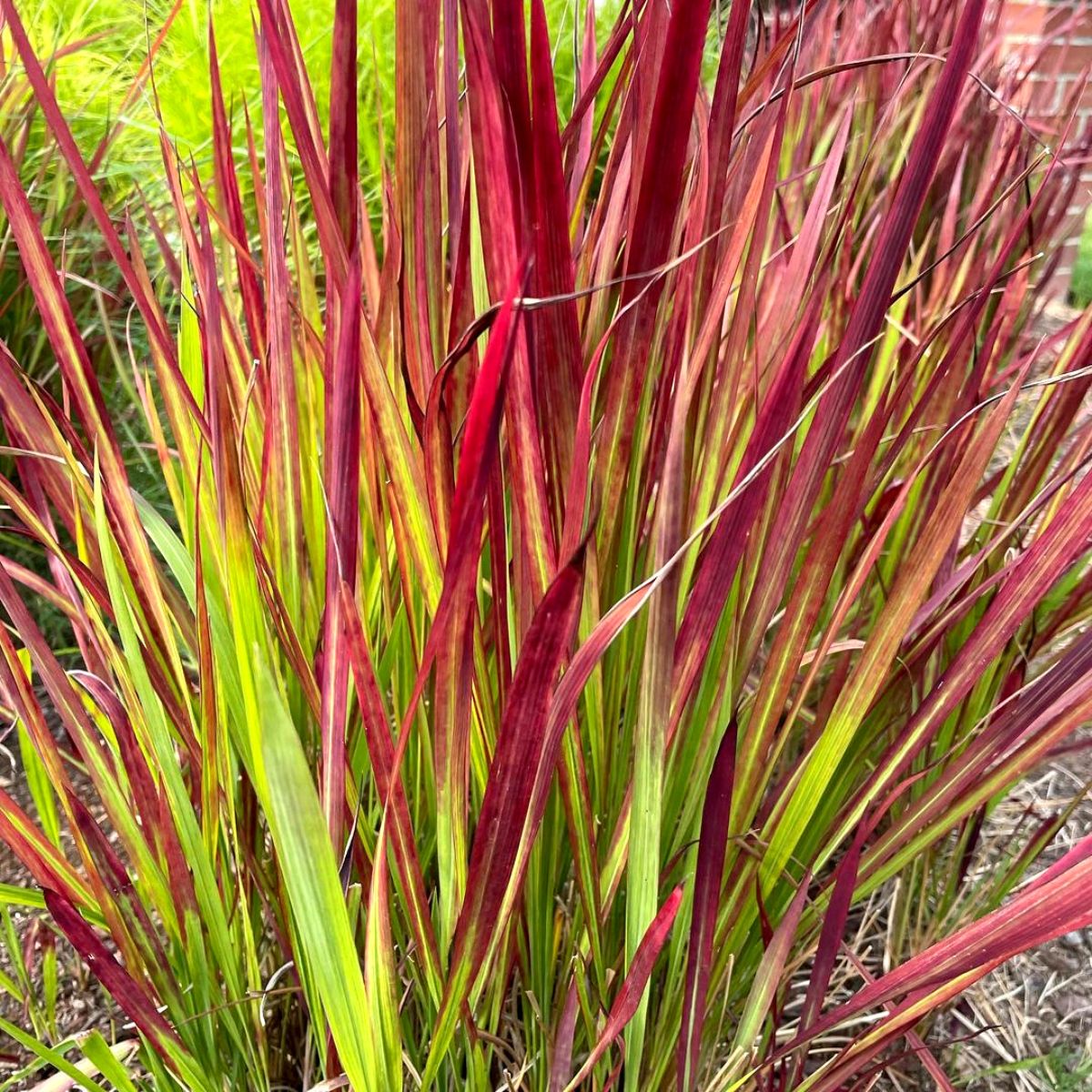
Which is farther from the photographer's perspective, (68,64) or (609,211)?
(68,64)

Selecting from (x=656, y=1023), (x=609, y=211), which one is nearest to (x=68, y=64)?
(x=609, y=211)

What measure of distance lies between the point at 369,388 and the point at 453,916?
0.86 feet

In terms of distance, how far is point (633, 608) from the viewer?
34cm

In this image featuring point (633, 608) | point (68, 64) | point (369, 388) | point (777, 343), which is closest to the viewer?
point (633, 608)

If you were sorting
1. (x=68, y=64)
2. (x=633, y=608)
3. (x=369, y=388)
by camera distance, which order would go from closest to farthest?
(x=633, y=608) → (x=369, y=388) → (x=68, y=64)

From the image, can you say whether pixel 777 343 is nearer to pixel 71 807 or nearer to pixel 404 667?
pixel 404 667

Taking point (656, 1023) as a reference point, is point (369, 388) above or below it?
above

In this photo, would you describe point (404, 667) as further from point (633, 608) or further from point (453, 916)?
point (633, 608)

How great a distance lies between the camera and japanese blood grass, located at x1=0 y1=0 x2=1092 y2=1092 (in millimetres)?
389

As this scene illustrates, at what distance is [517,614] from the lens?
489 millimetres

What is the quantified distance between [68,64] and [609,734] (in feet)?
5.55

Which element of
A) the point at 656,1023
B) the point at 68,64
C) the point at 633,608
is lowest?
the point at 656,1023

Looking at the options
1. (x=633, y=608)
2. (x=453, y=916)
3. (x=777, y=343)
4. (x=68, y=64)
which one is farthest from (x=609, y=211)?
(x=68, y=64)

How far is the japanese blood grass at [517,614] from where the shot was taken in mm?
389
